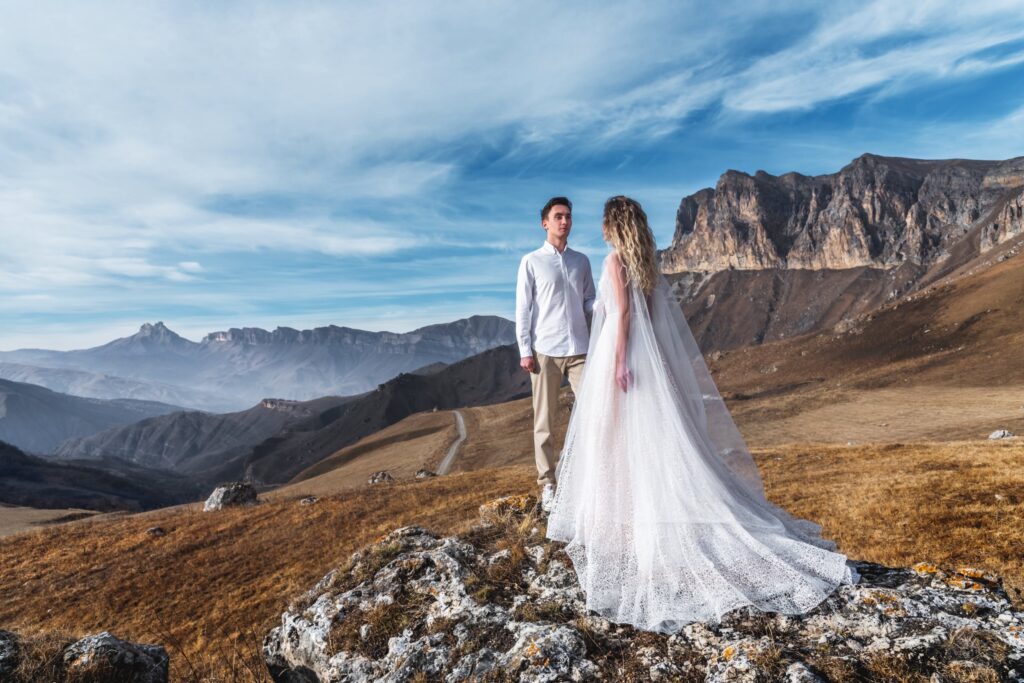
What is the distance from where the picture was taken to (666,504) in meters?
4.97

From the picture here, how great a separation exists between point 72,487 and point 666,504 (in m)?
190

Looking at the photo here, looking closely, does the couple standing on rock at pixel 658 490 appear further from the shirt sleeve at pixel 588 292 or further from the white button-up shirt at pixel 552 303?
the shirt sleeve at pixel 588 292

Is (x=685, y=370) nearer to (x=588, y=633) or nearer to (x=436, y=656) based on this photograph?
(x=588, y=633)

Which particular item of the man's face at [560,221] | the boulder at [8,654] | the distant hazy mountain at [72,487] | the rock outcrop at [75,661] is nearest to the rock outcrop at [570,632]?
the rock outcrop at [75,661]

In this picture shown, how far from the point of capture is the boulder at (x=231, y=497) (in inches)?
1117

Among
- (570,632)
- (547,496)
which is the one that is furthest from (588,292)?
(570,632)

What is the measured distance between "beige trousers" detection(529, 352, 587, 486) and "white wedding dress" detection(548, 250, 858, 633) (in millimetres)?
1156

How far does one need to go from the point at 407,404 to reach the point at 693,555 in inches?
7834

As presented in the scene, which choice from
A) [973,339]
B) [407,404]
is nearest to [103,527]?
[973,339]

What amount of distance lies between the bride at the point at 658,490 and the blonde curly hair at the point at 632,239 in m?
0.01

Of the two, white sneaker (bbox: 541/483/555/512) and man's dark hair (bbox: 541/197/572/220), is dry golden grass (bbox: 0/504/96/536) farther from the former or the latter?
man's dark hair (bbox: 541/197/572/220)

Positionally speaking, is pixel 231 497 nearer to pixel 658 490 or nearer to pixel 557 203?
pixel 557 203

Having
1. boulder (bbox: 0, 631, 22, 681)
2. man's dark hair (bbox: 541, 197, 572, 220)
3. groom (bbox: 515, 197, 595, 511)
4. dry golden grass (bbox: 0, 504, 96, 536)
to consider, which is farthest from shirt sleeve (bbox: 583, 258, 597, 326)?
dry golden grass (bbox: 0, 504, 96, 536)

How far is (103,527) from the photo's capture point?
82.9 ft
